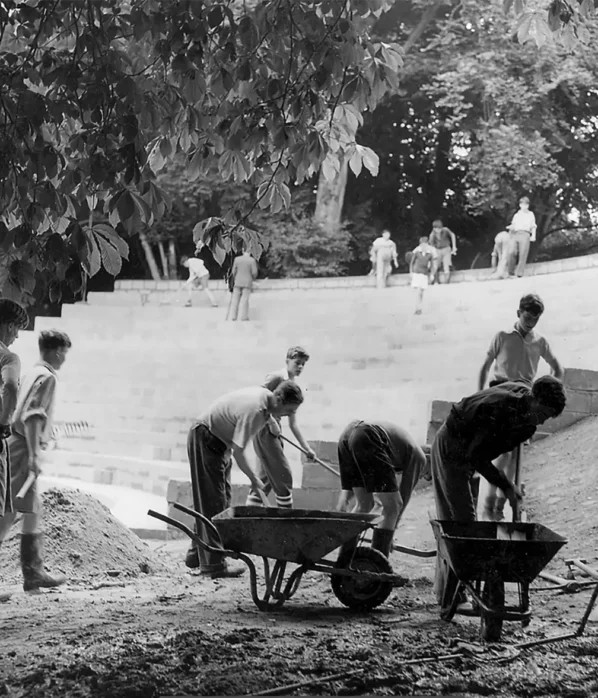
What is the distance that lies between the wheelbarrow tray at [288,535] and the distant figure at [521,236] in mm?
8284

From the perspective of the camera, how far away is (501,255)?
1227 centimetres

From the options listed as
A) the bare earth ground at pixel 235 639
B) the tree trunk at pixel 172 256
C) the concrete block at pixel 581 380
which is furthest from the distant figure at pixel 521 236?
the bare earth ground at pixel 235 639

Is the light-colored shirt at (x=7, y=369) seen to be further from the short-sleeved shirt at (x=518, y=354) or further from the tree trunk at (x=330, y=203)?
Result: the tree trunk at (x=330, y=203)

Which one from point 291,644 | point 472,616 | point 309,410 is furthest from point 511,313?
point 291,644

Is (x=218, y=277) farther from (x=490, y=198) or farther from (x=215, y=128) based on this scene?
(x=215, y=128)

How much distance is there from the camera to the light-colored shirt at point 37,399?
14.4 feet

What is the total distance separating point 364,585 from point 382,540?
25 cm

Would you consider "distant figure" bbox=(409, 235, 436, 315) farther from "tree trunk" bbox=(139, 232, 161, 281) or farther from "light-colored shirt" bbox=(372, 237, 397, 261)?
"tree trunk" bbox=(139, 232, 161, 281)

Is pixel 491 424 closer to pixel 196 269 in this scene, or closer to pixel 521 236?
pixel 196 269

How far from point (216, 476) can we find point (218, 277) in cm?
832

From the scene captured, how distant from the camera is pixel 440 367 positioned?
8891 mm

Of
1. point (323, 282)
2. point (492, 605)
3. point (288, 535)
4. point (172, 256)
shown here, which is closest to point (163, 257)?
point (172, 256)

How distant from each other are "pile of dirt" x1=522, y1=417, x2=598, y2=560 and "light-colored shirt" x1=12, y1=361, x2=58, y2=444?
274 centimetres

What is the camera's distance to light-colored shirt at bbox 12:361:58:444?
4.39 m
